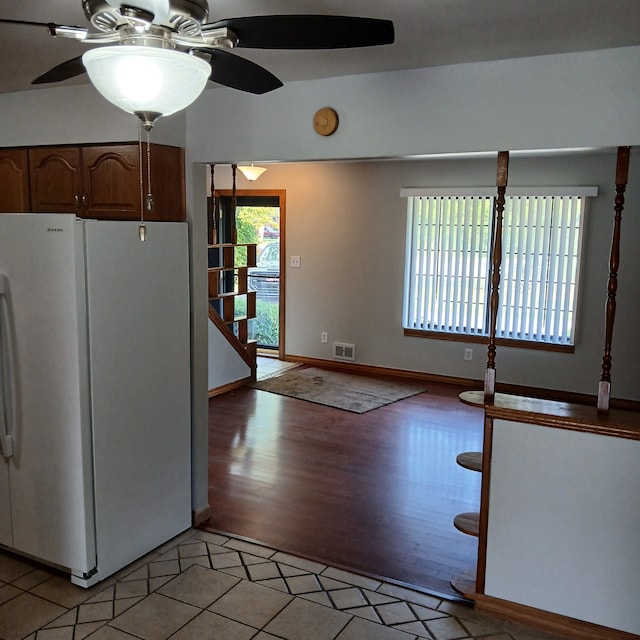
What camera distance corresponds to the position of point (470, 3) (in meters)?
2.02

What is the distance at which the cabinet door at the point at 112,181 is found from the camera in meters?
3.32

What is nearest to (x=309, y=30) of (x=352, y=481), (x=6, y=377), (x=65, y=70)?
(x=65, y=70)

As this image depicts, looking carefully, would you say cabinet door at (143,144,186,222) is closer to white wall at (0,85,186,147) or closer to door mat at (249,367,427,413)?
white wall at (0,85,186,147)

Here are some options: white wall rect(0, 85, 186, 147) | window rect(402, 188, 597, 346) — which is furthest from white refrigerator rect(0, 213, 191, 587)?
window rect(402, 188, 597, 346)

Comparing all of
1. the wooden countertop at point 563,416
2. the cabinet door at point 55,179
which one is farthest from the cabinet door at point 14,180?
the wooden countertop at point 563,416

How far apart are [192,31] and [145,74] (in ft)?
0.85

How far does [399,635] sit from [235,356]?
414 cm

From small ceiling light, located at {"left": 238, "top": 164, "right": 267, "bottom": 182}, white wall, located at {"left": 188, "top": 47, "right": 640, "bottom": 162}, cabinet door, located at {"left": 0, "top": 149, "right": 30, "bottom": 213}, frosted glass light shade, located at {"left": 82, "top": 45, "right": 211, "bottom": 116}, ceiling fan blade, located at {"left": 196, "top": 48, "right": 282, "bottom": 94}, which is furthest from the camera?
small ceiling light, located at {"left": 238, "top": 164, "right": 267, "bottom": 182}

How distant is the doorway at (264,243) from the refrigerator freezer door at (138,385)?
4250 millimetres

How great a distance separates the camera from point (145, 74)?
150 centimetres

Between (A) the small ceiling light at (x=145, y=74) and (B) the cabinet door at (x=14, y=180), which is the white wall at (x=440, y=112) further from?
(A) the small ceiling light at (x=145, y=74)

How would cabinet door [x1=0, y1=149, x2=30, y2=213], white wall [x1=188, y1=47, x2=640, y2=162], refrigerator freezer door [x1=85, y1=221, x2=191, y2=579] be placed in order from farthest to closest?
cabinet door [x1=0, y1=149, x2=30, y2=213], refrigerator freezer door [x1=85, y1=221, x2=191, y2=579], white wall [x1=188, y1=47, x2=640, y2=162]

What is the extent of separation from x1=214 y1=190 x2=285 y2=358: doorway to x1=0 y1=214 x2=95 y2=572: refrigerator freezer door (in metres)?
4.68

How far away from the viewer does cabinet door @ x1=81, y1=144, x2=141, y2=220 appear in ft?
10.9
